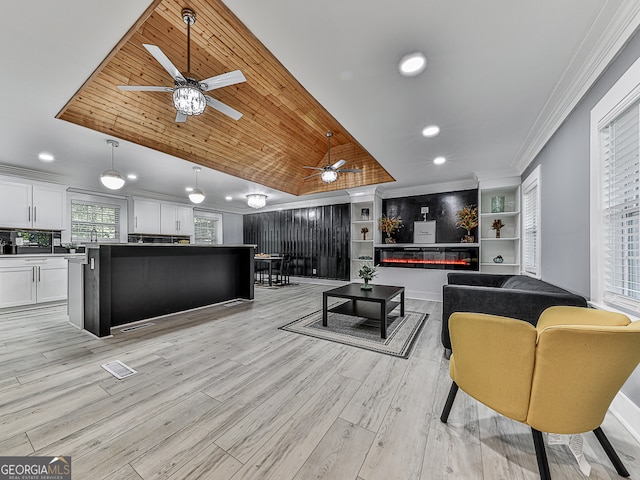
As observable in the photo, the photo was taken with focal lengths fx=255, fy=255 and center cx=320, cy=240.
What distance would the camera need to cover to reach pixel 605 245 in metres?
1.97

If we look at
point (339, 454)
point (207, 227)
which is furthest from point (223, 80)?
point (207, 227)

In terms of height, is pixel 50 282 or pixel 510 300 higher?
pixel 510 300

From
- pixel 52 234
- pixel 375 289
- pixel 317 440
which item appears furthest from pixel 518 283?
pixel 52 234

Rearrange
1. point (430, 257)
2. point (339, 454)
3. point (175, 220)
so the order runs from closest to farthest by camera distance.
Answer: point (339, 454), point (430, 257), point (175, 220)

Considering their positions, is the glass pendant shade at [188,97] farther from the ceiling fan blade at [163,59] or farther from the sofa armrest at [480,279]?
the sofa armrest at [480,279]

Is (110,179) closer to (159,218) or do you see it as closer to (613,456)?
(159,218)

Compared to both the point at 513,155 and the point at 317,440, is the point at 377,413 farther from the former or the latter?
the point at 513,155

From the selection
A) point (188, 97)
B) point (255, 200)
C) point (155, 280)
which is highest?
point (188, 97)

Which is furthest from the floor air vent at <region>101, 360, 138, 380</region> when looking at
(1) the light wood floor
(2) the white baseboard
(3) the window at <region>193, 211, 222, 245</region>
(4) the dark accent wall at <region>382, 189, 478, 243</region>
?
(3) the window at <region>193, 211, 222, 245</region>

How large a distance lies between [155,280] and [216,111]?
279 cm

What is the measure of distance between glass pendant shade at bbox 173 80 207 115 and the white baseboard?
12.9ft

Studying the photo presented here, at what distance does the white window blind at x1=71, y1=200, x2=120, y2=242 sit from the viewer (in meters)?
5.91

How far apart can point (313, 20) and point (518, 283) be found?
3.27 m

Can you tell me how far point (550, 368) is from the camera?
1179 mm
